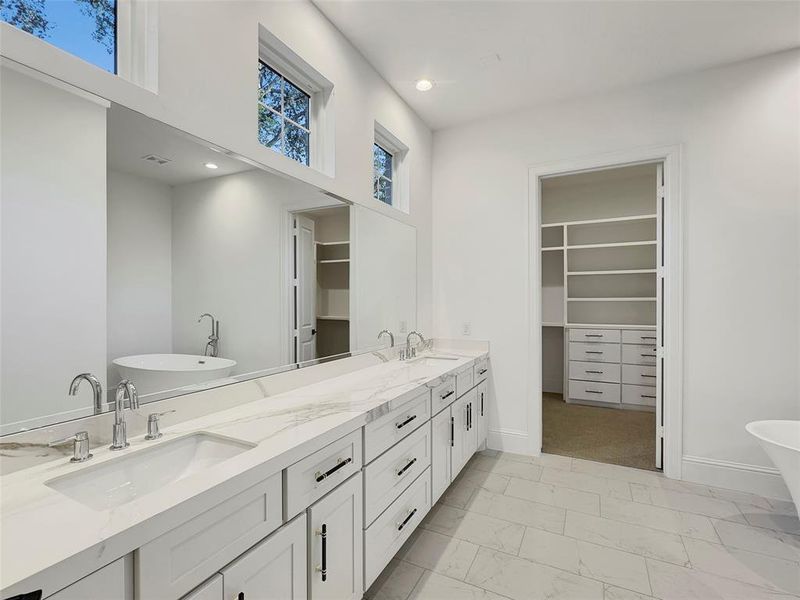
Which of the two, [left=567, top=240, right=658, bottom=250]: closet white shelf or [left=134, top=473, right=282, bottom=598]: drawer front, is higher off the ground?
[left=567, top=240, right=658, bottom=250]: closet white shelf

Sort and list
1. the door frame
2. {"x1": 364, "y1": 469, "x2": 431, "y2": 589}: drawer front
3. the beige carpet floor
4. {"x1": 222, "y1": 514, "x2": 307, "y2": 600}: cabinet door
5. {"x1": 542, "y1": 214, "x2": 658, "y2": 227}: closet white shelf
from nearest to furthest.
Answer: {"x1": 222, "y1": 514, "x2": 307, "y2": 600}: cabinet door, {"x1": 364, "y1": 469, "x2": 431, "y2": 589}: drawer front, the door frame, the beige carpet floor, {"x1": 542, "y1": 214, "x2": 658, "y2": 227}: closet white shelf

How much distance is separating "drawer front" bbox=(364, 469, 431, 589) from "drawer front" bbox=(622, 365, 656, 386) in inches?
134

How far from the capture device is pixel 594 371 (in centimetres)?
461

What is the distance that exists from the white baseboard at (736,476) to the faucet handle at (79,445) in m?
3.35

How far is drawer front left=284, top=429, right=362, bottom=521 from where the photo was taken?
3.75 feet

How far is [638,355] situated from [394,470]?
3840mm

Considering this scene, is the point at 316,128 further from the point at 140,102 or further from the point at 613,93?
the point at 613,93

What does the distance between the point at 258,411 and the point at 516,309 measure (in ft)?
7.39

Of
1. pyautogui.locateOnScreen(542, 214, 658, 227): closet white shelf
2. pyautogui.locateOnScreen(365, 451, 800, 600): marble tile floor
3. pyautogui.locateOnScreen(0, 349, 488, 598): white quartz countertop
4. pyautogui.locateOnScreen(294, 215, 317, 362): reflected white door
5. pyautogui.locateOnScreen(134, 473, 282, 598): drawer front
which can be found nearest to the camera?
pyautogui.locateOnScreen(0, 349, 488, 598): white quartz countertop

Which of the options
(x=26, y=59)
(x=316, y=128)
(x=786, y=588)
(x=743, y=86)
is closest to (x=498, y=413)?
(x=786, y=588)

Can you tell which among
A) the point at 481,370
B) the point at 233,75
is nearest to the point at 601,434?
the point at 481,370

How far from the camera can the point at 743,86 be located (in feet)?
8.37

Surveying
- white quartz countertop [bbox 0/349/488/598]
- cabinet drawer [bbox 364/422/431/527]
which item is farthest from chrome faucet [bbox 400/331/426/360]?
white quartz countertop [bbox 0/349/488/598]

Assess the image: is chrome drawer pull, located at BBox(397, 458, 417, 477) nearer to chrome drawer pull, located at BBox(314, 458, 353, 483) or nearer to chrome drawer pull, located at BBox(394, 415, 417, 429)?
chrome drawer pull, located at BBox(394, 415, 417, 429)
